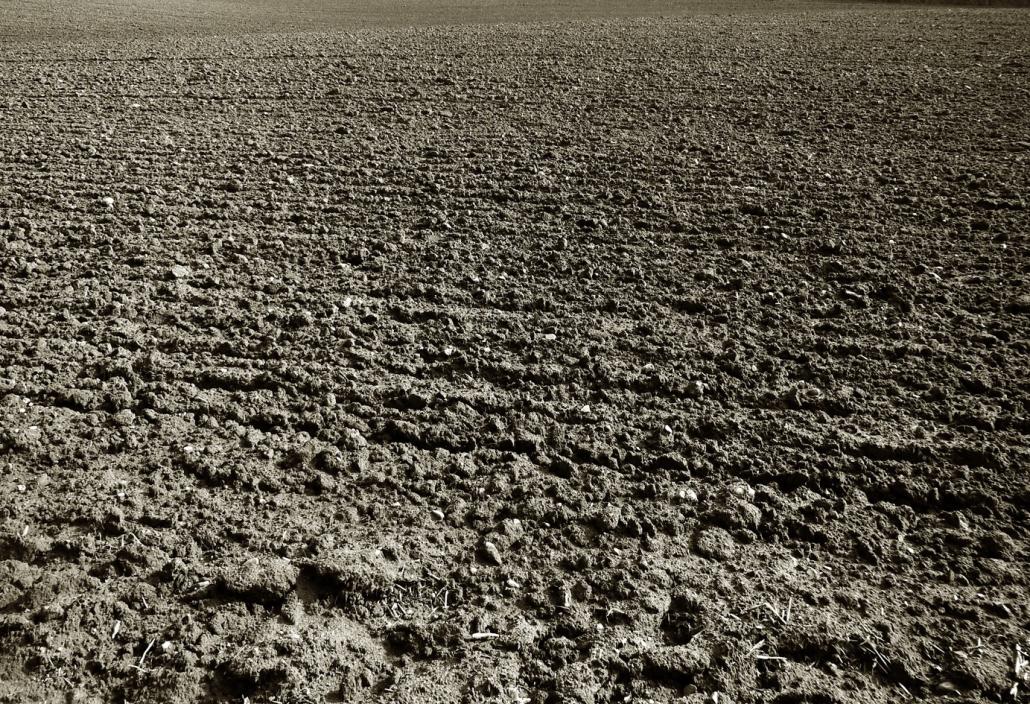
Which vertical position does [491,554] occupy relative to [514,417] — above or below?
below

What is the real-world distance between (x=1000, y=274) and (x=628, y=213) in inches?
99.5

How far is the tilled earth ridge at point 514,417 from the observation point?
2.63 meters

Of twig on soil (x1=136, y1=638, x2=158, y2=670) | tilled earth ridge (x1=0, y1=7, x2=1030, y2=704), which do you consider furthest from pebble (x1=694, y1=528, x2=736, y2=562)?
twig on soil (x1=136, y1=638, x2=158, y2=670)

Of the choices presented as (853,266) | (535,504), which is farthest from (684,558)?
(853,266)

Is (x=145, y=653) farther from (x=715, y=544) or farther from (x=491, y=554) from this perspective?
(x=715, y=544)

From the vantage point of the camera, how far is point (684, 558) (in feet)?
9.84

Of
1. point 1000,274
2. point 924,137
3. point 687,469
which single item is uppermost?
point 924,137

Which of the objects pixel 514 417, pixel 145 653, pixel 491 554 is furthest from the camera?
pixel 514 417

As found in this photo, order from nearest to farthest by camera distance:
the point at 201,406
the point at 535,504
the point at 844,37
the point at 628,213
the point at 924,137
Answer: the point at 535,504 < the point at 201,406 < the point at 628,213 < the point at 924,137 < the point at 844,37

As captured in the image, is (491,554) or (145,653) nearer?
(145,653)

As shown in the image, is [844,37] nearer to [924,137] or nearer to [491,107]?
[924,137]

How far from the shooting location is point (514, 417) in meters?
3.75

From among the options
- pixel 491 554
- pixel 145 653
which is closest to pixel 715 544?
pixel 491 554

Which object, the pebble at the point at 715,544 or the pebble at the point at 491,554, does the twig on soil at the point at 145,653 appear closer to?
the pebble at the point at 491,554
